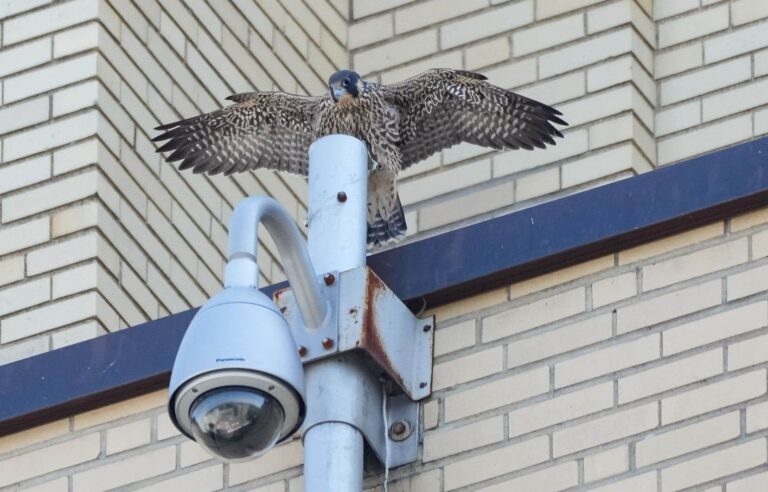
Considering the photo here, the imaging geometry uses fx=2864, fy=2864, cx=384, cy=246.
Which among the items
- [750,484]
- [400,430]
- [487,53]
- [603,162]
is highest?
[487,53]

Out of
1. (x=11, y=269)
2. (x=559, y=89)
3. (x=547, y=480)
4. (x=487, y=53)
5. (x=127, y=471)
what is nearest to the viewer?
(x=547, y=480)

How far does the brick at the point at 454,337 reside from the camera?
8469mm

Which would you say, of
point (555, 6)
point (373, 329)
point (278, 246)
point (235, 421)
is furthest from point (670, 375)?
point (555, 6)

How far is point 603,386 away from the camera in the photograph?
26.8 feet

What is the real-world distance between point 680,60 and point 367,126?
4.14ft

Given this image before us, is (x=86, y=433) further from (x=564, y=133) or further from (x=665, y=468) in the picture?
(x=564, y=133)

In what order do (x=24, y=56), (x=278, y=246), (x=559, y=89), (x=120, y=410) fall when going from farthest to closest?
(x=559, y=89) < (x=24, y=56) < (x=120, y=410) < (x=278, y=246)

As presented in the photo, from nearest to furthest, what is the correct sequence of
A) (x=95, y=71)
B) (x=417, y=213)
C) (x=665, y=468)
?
(x=665, y=468) < (x=95, y=71) < (x=417, y=213)

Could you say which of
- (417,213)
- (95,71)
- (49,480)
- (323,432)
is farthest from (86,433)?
(417,213)

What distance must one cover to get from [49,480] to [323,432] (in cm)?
119

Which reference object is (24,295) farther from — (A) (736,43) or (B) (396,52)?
(A) (736,43)

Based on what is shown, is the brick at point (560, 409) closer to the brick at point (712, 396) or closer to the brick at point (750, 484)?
the brick at point (712, 396)

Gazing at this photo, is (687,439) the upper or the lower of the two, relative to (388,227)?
lower

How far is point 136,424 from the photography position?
8867mm
